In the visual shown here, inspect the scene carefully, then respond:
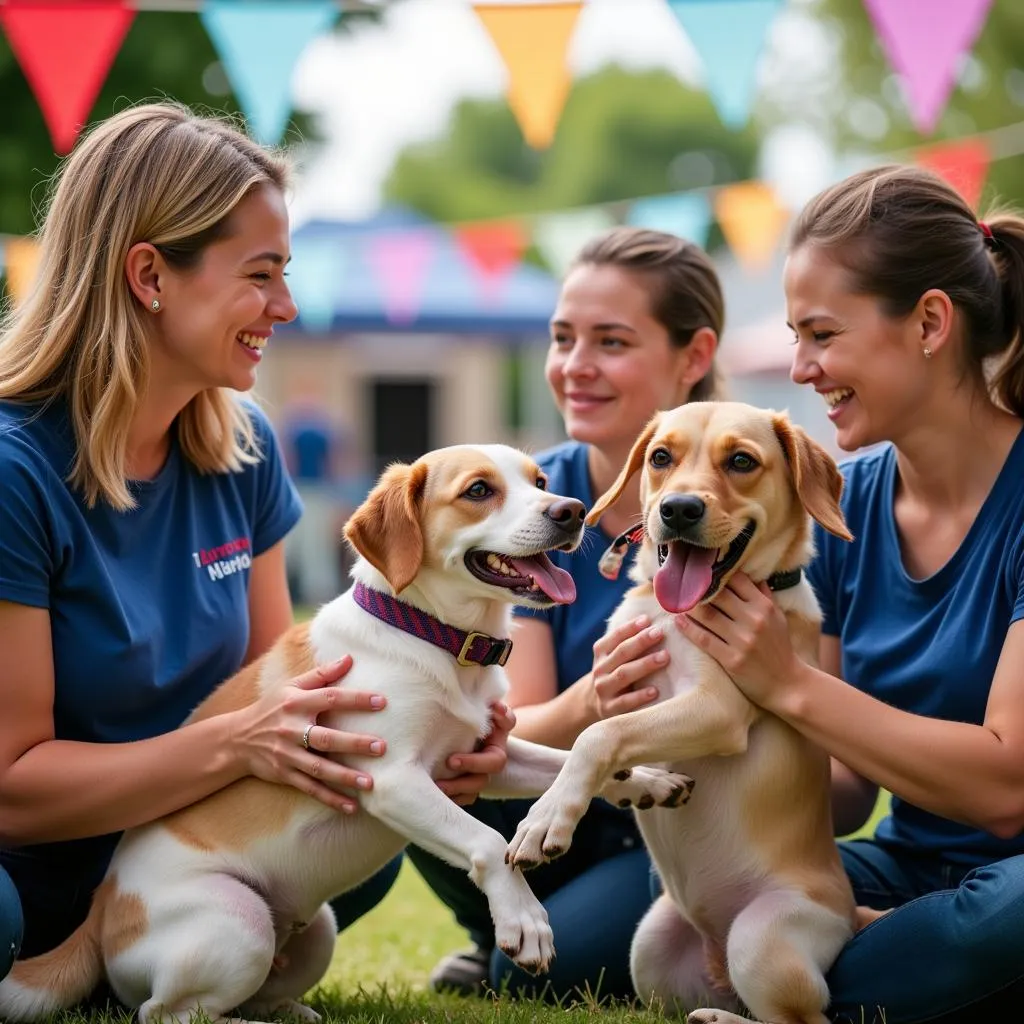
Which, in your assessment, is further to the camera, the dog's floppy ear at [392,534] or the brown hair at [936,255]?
the brown hair at [936,255]

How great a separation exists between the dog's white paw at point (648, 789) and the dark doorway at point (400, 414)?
75.0ft

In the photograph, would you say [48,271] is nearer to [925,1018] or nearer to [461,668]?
[461,668]

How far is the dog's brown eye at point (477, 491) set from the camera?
3.21 m

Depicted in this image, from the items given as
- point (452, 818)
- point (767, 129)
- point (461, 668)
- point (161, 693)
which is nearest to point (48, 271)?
point (161, 693)

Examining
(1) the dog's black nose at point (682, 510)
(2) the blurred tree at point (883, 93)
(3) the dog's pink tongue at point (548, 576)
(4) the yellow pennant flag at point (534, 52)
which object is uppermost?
(2) the blurred tree at point (883, 93)

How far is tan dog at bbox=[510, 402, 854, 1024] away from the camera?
2971mm

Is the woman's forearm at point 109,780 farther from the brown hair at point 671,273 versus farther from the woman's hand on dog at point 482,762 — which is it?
the brown hair at point 671,273

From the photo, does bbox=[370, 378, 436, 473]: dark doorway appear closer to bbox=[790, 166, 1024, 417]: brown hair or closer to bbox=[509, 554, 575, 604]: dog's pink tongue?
bbox=[790, 166, 1024, 417]: brown hair

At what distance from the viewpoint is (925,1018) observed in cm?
299

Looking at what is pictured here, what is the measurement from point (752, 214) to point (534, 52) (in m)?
5.99

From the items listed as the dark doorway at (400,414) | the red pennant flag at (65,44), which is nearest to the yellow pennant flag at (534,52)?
the red pennant flag at (65,44)

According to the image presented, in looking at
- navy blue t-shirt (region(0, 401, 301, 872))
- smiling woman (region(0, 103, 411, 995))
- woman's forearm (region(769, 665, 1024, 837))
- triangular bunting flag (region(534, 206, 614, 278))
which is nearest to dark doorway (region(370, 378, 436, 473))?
triangular bunting flag (region(534, 206, 614, 278))

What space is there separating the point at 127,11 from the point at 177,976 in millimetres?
4875

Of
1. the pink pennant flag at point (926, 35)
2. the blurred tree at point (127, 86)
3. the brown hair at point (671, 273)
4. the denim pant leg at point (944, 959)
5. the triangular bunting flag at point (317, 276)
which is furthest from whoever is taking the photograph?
the blurred tree at point (127, 86)
